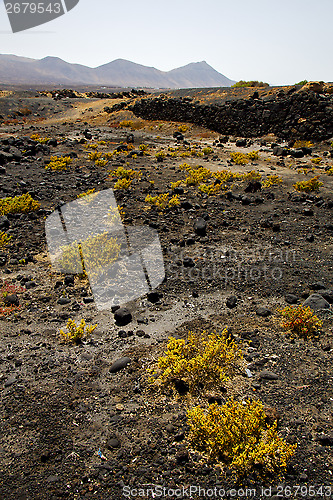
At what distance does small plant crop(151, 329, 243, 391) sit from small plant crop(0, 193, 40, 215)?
6618 millimetres

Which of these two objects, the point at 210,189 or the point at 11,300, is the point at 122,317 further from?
the point at 210,189

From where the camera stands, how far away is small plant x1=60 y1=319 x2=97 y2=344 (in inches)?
187

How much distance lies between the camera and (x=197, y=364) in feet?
13.3

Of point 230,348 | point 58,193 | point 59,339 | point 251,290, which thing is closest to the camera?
point 230,348

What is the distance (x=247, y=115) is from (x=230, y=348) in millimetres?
21103

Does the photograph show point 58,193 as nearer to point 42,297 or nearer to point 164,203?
point 164,203

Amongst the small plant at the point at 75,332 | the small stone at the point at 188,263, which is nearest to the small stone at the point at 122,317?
the small plant at the point at 75,332

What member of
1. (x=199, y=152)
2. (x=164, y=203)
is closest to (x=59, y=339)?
(x=164, y=203)

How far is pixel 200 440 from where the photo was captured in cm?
328

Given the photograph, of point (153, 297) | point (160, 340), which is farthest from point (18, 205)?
point (160, 340)

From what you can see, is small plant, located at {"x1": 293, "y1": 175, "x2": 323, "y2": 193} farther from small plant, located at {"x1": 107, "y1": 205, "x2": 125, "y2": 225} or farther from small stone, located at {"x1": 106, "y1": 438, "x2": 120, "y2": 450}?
small stone, located at {"x1": 106, "y1": 438, "x2": 120, "y2": 450}

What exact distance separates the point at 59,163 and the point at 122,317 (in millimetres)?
9993

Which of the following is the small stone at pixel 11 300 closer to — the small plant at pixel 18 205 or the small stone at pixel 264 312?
the small stone at pixel 264 312

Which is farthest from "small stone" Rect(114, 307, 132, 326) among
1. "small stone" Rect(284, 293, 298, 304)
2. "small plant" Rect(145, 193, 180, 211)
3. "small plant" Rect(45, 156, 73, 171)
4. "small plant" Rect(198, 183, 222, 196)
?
"small plant" Rect(45, 156, 73, 171)
